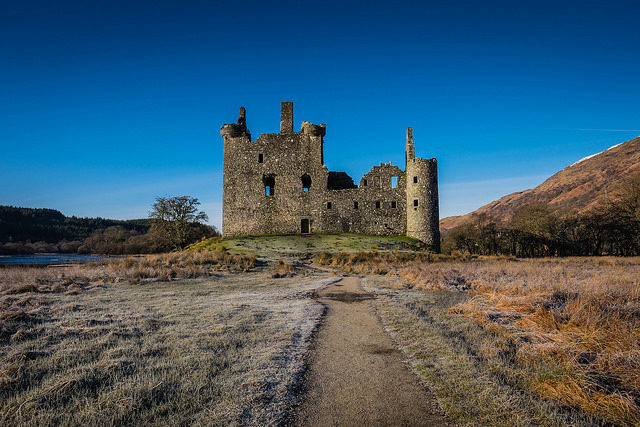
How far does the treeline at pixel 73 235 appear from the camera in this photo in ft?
156

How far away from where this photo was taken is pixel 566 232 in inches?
1661

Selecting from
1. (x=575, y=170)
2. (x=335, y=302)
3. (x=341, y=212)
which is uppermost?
(x=575, y=170)

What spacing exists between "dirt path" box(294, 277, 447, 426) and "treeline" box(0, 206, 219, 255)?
129 feet

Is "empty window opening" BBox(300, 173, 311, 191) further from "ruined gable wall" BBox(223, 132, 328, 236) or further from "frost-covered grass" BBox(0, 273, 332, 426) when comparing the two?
"frost-covered grass" BBox(0, 273, 332, 426)

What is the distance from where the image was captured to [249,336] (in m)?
7.63

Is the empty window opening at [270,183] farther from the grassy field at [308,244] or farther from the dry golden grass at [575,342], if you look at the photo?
the dry golden grass at [575,342]

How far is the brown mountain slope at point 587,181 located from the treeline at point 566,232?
5480cm

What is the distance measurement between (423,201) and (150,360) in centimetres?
3294

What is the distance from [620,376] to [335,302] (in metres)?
8.14

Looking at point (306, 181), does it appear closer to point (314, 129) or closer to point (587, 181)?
point (314, 129)

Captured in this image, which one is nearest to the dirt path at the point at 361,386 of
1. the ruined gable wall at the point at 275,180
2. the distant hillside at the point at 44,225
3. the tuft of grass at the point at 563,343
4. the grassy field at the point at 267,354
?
the grassy field at the point at 267,354

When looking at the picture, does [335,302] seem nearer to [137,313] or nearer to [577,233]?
[137,313]

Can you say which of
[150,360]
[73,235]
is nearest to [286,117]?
[150,360]

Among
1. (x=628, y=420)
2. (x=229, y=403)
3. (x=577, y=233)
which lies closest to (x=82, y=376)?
(x=229, y=403)
